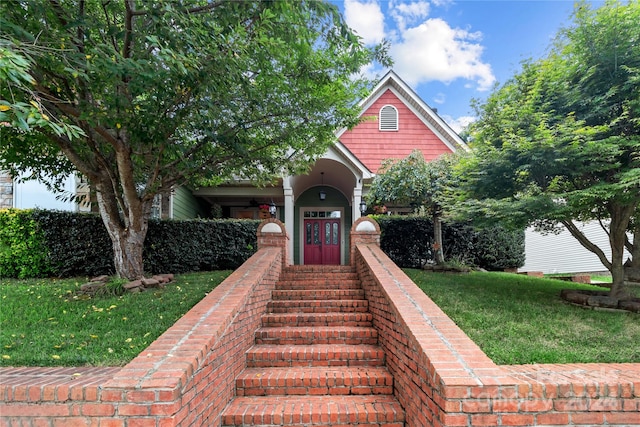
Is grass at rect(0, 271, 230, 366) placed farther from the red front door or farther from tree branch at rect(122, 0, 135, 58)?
the red front door

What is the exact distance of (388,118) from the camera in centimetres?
1212

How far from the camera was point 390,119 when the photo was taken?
12.1m

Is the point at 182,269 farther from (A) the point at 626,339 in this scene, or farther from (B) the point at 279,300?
(A) the point at 626,339

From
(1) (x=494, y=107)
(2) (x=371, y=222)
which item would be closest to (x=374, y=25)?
(1) (x=494, y=107)

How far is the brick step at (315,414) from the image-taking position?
2.93 m

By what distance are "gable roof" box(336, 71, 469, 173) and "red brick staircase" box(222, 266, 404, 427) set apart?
25.2 ft

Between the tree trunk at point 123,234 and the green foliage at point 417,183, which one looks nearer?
the tree trunk at point 123,234

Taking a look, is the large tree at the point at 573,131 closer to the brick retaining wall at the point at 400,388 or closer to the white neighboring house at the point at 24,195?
the brick retaining wall at the point at 400,388

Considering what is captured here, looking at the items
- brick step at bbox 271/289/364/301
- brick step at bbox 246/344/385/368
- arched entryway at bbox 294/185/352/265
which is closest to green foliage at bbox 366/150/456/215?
arched entryway at bbox 294/185/352/265

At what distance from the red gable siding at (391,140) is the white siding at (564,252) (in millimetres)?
5125

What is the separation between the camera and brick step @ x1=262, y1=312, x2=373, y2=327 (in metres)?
4.41

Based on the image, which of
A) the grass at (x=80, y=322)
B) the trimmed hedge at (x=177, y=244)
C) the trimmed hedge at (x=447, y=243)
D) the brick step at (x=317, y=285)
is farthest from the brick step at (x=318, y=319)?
the trimmed hedge at (x=447, y=243)

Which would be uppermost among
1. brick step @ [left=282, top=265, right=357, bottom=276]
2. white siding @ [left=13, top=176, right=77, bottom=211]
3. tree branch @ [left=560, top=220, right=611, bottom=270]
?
white siding @ [left=13, top=176, right=77, bottom=211]

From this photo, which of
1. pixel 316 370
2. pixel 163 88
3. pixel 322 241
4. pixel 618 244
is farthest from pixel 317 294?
pixel 322 241
